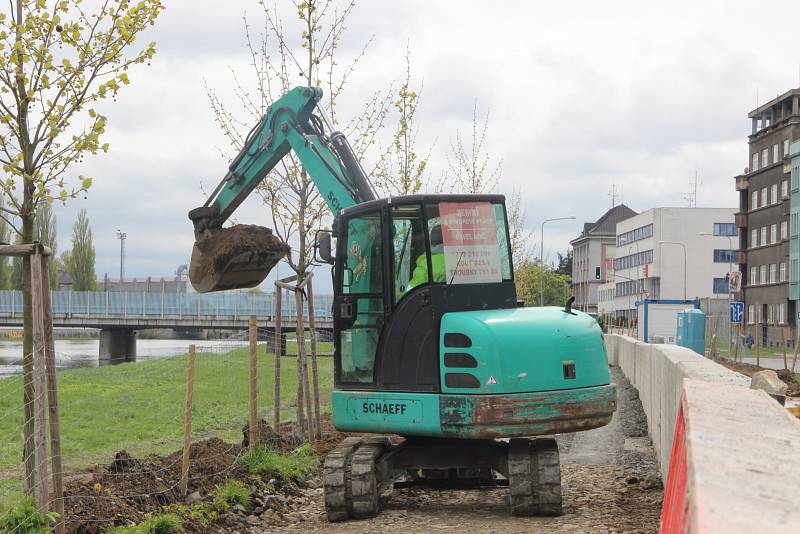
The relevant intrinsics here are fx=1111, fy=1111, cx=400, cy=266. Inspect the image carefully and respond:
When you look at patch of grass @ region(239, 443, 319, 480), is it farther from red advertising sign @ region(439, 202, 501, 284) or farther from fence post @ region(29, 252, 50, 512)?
fence post @ region(29, 252, 50, 512)

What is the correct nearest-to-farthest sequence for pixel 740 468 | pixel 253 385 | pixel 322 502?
pixel 740 468, pixel 322 502, pixel 253 385

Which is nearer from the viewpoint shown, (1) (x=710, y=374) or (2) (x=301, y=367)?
(1) (x=710, y=374)

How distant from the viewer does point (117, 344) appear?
89.9 metres

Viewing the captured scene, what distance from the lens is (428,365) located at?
1067 cm

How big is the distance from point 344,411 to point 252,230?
3070 millimetres

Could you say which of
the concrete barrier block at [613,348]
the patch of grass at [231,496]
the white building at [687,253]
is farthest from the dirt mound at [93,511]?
the white building at [687,253]

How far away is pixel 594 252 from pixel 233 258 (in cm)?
15386

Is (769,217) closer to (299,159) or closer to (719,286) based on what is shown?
(719,286)

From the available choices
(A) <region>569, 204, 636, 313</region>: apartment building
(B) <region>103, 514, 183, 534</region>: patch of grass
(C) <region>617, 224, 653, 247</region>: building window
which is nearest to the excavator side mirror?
(B) <region>103, 514, 183, 534</region>: patch of grass

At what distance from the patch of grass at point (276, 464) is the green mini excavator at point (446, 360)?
51.0 inches

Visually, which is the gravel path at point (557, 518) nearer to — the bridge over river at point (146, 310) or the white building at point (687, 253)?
the bridge over river at point (146, 310)

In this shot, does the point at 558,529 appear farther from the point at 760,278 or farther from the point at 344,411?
the point at 760,278

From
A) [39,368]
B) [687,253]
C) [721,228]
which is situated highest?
[721,228]

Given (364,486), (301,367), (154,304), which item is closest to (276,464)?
(364,486)
